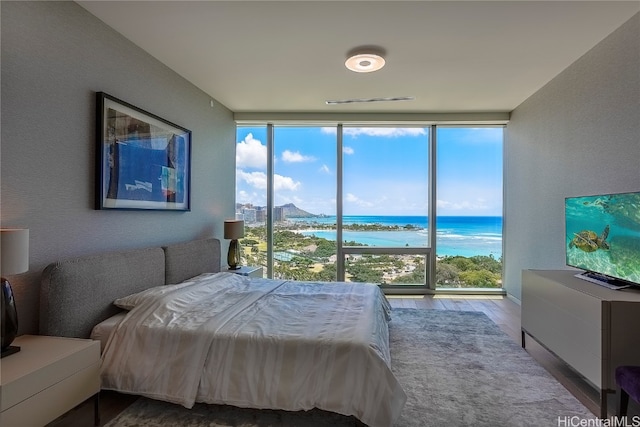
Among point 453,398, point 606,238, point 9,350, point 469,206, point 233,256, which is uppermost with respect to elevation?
point 469,206

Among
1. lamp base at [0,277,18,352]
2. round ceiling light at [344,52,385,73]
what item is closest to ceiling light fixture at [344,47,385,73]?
round ceiling light at [344,52,385,73]

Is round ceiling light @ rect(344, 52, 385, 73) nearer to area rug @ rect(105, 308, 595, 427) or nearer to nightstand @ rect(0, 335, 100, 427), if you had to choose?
area rug @ rect(105, 308, 595, 427)

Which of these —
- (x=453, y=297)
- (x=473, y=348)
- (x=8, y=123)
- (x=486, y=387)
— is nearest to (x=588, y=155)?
(x=473, y=348)

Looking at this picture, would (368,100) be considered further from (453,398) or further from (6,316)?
(6,316)

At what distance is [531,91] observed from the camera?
12.7 ft

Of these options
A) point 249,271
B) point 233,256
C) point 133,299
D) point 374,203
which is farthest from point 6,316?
point 374,203

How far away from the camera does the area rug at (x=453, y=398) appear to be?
1937mm

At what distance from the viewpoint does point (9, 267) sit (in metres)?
1.54

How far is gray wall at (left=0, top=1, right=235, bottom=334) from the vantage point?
72.8 inches

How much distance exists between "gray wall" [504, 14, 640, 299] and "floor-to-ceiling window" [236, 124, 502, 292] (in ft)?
1.40

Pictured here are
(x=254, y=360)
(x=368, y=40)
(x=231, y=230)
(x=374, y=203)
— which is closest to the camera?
(x=254, y=360)

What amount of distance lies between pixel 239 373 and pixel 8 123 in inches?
76.0

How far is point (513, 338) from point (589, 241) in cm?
124

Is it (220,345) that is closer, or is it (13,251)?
(13,251)
